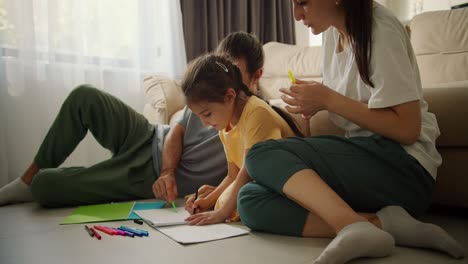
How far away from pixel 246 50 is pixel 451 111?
65 centimetres

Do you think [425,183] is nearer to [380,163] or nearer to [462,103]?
[380,163]

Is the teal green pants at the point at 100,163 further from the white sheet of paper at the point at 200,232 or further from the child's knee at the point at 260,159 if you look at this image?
the child's knee at the point at 260,159

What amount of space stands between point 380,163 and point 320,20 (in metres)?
0.36

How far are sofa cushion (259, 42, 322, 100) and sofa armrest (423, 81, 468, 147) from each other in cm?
131

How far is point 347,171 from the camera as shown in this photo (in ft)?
3.14

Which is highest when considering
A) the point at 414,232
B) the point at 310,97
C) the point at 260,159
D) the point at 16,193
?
the point at 310,97

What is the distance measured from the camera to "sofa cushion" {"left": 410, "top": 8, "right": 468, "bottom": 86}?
6.86 feet

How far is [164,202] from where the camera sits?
1.48 meters

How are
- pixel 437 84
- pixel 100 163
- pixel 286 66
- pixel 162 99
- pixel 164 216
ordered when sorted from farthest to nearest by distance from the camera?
1. pixel 286 66
2. pixel 162 99
3. pixel 100 163
4. pixel 437 84
5. pixel 164 216

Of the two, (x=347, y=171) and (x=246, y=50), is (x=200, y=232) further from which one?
(x=246, y=50)

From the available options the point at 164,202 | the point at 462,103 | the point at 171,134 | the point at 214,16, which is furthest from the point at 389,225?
the point at 214,16

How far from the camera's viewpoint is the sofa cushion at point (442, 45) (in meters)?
2.09

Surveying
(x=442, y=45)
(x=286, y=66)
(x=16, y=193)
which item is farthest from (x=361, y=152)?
(x=286, y=66)

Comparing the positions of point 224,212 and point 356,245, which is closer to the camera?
point 356,245
